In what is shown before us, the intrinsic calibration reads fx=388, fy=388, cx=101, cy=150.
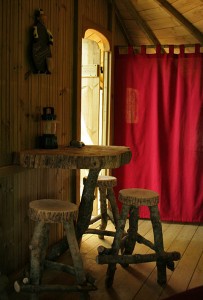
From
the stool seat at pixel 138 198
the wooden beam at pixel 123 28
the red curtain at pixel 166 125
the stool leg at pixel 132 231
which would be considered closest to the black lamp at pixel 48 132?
the stool seat at pixel 138 198

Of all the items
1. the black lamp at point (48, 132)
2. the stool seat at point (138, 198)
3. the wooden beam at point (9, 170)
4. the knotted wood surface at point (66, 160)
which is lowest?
the stool seat at point (138, 198)

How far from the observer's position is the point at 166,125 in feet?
13.8

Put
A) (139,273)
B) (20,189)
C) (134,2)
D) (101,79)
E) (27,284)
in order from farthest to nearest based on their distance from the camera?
(101,79)
(134,2)
(139,273)
(20,189)
(27,284)

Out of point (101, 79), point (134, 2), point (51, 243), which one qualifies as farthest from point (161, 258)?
point (134, 2)

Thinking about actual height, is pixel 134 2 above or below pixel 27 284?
above

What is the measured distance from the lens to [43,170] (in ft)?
9.84

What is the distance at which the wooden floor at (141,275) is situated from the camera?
2.56 m

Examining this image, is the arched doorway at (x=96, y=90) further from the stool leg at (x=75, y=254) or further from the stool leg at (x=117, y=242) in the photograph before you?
the stool leg at (x=75, y=254)

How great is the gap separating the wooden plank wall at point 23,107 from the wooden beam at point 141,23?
37.9 inches

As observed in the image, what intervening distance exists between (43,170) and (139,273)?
3.51ft

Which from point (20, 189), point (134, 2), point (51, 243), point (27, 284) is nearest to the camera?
point (27, 284)

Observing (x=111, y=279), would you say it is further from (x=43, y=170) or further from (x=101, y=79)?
(x=101, y=79)

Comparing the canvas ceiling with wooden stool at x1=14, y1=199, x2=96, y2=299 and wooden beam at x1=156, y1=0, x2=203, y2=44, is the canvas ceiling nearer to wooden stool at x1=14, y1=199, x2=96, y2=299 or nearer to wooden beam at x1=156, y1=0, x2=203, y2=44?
wooden beam at x1=156, y1=0, x2=203, y2=44

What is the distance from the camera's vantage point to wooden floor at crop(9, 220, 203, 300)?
256 centimetres
